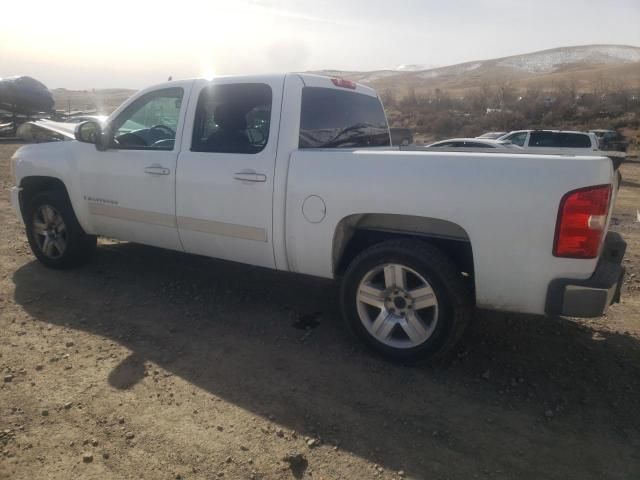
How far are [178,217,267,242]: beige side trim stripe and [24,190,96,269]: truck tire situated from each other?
1.51m

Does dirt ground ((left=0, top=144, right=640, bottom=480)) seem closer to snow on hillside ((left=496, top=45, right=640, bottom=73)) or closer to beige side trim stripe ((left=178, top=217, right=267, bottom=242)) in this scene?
beige side trim stripe ((left=178, top=217, right=267, bottom=242))

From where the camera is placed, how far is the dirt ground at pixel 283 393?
2633mm

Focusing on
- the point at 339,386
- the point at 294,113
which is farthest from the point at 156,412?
the point at 294,113

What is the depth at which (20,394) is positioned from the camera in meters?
3.16

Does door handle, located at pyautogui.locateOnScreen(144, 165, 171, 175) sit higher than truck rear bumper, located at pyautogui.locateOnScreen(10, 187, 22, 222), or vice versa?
door handle, located at pyautogui.locateOnScreen(144, 165, 171, 175)

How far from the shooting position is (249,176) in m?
3.83

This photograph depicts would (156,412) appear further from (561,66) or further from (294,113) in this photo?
(561,66)

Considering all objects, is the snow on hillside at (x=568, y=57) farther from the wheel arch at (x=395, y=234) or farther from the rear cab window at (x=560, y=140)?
the wheel arch at (x=395, y=234)

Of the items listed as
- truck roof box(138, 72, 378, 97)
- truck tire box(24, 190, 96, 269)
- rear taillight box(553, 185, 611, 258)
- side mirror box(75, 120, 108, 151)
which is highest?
truck roof box(138, 72, 378, 97)

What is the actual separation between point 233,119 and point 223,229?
90cm

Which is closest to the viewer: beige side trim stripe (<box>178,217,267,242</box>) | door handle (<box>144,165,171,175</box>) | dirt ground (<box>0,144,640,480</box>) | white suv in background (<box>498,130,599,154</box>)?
dirt ground (<box>0,144,640,480</box>)

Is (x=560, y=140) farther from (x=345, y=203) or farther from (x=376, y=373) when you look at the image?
(x=376, y=373)

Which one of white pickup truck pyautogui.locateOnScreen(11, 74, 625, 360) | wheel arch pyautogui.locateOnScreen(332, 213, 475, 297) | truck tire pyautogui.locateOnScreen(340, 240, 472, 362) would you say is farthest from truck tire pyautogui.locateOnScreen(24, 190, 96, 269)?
truck tire pyautogui.locateOnScreen(340, 240, 472, 362)

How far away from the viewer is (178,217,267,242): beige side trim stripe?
389 centimetres
